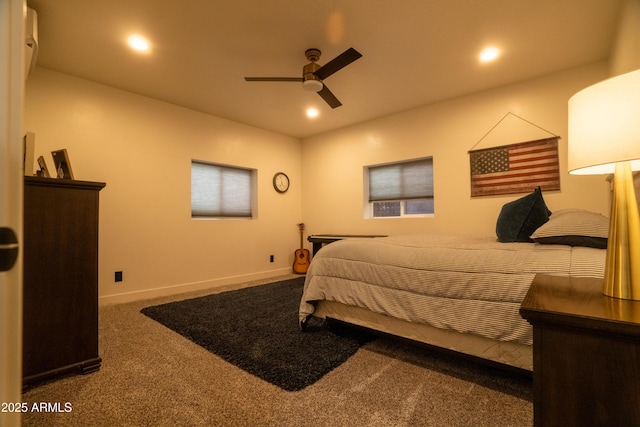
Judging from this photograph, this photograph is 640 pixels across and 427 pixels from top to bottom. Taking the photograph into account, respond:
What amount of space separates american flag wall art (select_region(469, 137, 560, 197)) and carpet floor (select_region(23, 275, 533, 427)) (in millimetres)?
2307

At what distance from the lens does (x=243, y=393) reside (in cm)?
146

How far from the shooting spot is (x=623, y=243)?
79 cm

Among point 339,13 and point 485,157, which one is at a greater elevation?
point 339,13

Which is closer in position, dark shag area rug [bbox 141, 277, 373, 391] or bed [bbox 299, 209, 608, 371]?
bed [bbox 299, 209, 608, 371]

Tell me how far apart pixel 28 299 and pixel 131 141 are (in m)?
2.34

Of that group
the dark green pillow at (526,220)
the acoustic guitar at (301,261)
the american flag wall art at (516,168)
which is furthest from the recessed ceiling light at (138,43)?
the american flag wall art at (516,168)

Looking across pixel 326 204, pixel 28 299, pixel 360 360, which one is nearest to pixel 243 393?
pixel 360 360

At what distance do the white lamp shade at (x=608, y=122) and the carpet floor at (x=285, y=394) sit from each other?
3.67 ft

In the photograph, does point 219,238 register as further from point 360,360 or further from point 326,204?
point 360,360

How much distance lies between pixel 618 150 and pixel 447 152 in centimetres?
310

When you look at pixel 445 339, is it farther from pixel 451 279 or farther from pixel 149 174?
pixel 149 174

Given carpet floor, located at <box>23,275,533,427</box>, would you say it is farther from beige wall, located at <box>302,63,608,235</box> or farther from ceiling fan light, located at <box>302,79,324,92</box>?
beige wall, located at <box>302,63,608,235</box>

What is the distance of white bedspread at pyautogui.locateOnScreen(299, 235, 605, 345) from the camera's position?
1.36 metres

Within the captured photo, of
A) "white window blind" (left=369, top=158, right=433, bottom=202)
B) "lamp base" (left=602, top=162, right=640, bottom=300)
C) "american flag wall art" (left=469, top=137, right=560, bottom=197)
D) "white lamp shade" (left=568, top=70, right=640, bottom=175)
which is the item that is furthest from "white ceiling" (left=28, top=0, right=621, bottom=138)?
"lamp base" (left=602, top=162, right=640, bottom=300)
